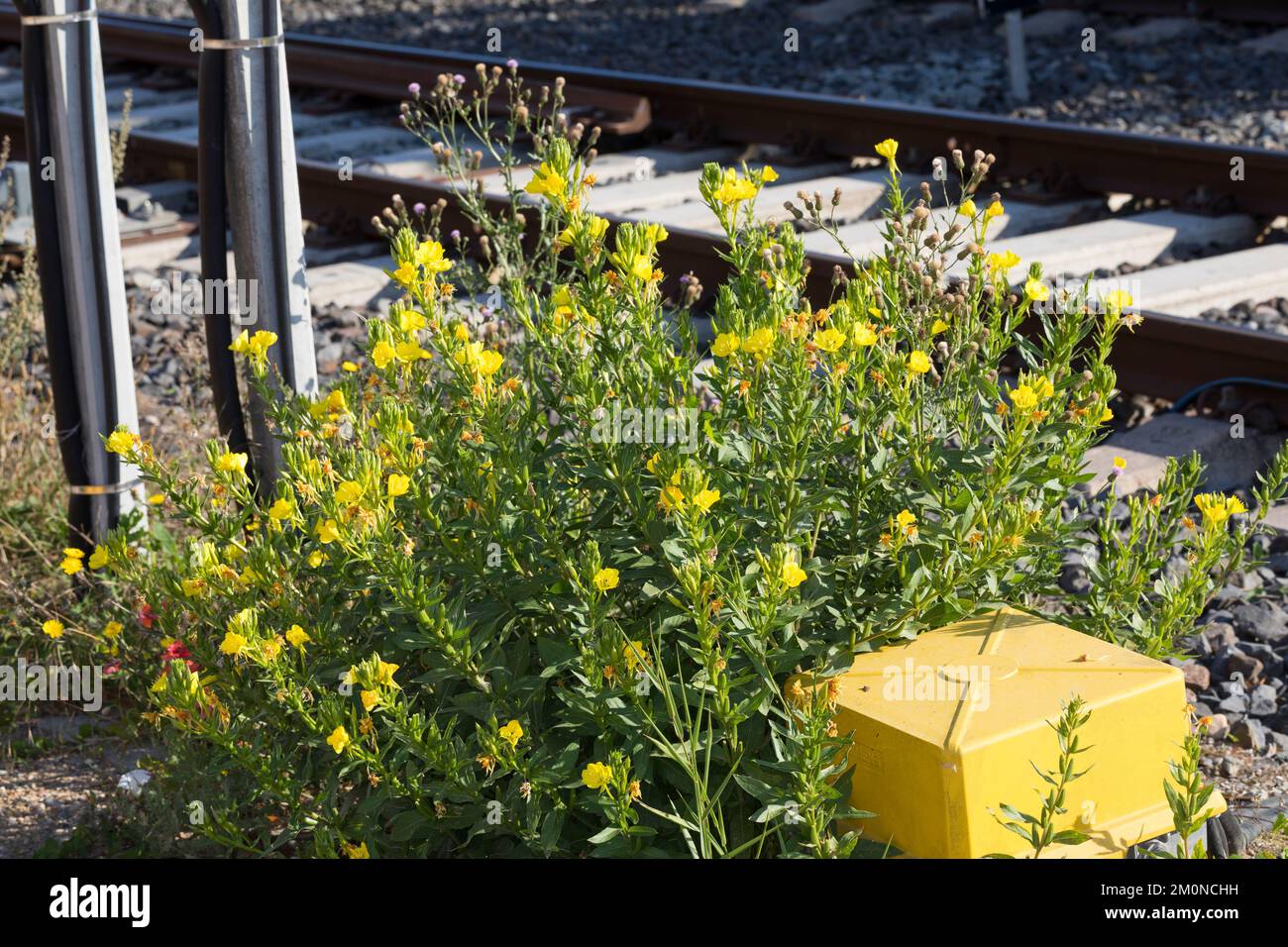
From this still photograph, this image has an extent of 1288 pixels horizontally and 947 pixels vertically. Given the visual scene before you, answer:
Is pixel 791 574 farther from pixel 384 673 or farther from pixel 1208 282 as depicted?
pixel 1208 282

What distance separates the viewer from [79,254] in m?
4.12

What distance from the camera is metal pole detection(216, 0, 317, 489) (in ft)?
12.9

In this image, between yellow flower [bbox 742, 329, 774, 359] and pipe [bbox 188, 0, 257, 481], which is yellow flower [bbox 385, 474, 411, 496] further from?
pipe [bbox 188, 0, 257, 481]

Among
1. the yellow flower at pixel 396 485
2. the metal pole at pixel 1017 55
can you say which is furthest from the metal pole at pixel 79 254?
the metal pole at pixel 1017 55

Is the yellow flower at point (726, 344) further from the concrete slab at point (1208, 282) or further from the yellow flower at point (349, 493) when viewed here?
the concrete slab at point (1208, 282)

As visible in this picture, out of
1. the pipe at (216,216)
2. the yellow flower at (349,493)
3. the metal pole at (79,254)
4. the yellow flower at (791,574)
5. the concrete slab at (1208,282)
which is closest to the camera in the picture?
the yellow flower at (791,574)

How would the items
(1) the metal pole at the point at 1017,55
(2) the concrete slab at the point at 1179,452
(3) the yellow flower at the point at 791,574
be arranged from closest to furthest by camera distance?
1. (3) the yellow flower at the point at 791,574
2. (2) the concrete slab at the point at 1179,452
3. (1) the metal pole at the point at 1017,55

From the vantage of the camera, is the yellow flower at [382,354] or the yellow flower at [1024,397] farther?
the yellow flower at [382,354]

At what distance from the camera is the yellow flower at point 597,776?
94.3 inches

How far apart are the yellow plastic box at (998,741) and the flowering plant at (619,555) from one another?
9cm

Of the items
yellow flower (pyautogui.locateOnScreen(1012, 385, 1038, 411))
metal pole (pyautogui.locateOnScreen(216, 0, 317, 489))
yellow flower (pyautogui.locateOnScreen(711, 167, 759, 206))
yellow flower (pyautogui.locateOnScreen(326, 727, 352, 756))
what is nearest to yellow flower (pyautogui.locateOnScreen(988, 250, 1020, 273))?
yellow flower (pyautogui.locateOnScreen(1012, 385, 1038, 411))

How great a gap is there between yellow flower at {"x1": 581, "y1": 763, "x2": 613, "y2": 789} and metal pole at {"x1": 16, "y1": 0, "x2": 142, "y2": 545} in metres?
2.01

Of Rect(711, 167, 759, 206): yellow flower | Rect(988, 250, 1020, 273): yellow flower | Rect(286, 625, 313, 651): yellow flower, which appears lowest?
Rect(286, 625, 313, 651): yellow flower

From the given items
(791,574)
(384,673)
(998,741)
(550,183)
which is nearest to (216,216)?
(550,183)
